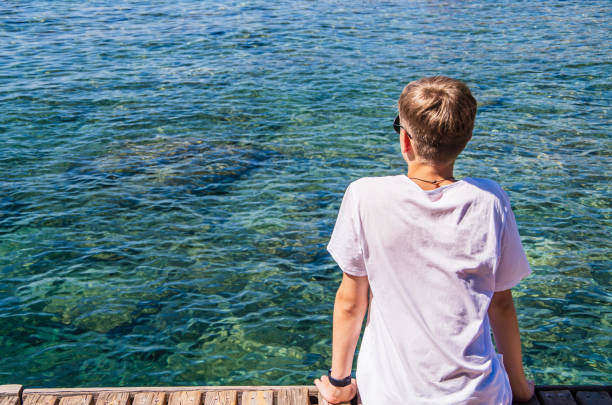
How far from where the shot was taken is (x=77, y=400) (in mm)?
4215

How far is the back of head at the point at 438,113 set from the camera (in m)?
2.58

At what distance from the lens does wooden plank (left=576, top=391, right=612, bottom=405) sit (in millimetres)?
4039

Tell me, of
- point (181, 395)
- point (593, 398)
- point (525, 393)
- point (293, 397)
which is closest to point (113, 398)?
point (181, 395)

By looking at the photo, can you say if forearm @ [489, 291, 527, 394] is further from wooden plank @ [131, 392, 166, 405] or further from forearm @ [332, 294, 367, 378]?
wooden plank @ [131, 392, 166, 405]

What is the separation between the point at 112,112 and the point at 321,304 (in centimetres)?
912

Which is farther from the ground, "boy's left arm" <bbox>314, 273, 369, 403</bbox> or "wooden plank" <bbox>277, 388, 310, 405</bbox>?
"boy's left arm" <bbox>314, 273, 369, 403</bbox>

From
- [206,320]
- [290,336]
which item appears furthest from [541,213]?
[206,320]

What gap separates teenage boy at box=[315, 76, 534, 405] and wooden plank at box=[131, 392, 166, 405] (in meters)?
1.86

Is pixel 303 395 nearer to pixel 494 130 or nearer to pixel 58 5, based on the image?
pixel 494 130

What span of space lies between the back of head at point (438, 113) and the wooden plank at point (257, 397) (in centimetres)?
238

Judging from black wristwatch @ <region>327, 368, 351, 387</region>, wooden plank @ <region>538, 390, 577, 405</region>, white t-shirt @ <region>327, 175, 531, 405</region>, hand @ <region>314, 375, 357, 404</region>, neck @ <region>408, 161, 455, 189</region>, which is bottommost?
wooden plank @ <region>538, 390, 577, 405</region>

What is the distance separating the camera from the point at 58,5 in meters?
26.4

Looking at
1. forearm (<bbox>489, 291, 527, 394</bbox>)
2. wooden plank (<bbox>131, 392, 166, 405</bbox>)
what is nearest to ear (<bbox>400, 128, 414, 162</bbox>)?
forearm (<bbox>489, 291, 527, 394</bbox>)

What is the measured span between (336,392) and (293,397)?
720 mm
